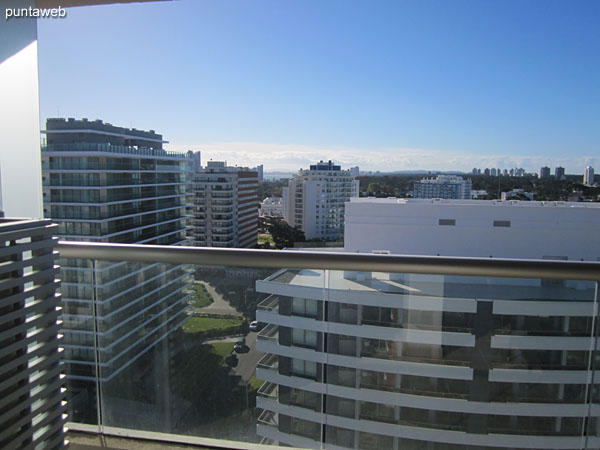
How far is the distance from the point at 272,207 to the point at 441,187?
527 centimetres

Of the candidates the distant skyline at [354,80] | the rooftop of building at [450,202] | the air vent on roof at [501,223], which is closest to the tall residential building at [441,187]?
the rooftop of building at [450,202]

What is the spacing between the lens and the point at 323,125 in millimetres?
27219

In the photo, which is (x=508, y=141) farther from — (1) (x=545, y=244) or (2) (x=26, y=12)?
(2) (x=26, y=12)

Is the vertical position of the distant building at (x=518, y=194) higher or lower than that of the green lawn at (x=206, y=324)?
higher

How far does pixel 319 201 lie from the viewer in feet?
44.8

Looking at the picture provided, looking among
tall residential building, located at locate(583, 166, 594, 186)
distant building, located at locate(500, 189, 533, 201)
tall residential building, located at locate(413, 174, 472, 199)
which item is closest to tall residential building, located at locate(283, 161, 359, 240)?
tall residential building, located at locate(413, 174, 472, 199)

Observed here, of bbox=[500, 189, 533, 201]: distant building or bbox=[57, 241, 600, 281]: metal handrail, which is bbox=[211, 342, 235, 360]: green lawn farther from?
bbox=[500, 189, 533, 201]: distant building

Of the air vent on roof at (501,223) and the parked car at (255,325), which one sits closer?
the parked car at (255,325)

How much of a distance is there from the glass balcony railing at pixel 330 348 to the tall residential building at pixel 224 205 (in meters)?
10.7

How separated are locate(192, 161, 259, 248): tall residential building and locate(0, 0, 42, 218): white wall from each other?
399 inches

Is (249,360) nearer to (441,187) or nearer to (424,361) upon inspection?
(424,361)

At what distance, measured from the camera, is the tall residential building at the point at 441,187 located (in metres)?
10.3

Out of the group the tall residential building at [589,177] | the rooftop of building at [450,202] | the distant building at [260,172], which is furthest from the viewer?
the distant building at [260,172]
